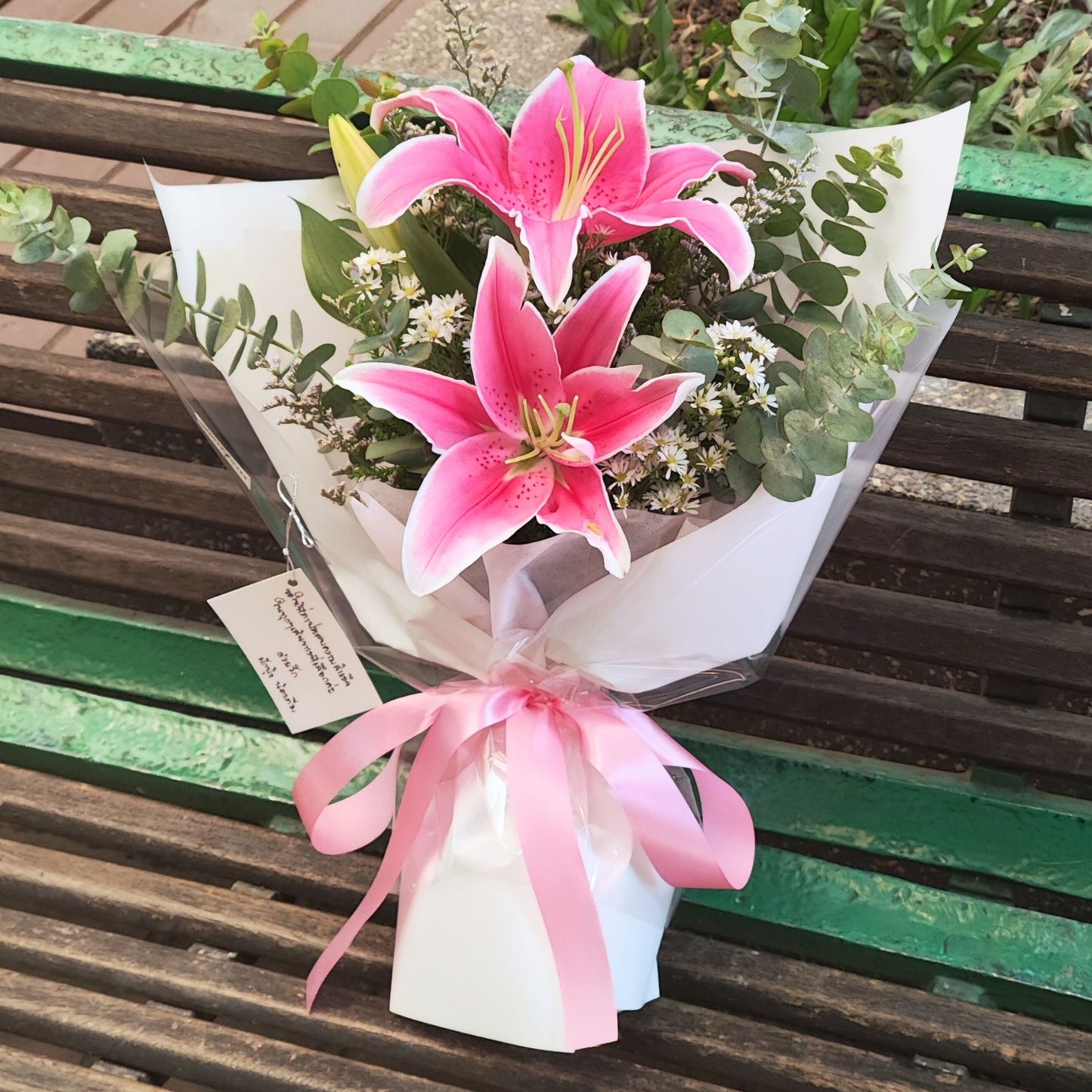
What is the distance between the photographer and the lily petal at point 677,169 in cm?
67

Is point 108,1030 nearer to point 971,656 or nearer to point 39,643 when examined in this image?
point 39,643

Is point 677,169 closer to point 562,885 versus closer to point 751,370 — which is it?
point 751,370

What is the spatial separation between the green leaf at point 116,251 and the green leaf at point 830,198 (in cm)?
42

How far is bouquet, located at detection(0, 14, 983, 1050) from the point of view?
2.01 feet

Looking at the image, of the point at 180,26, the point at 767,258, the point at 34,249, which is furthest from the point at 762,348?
the point at 180,26

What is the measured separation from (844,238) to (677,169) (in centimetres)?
12

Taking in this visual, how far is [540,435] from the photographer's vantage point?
2.08 ft

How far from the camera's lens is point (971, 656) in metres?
0.98

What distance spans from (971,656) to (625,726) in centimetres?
37

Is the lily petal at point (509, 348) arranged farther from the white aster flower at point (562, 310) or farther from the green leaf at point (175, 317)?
the green leaf at point (175, 317)


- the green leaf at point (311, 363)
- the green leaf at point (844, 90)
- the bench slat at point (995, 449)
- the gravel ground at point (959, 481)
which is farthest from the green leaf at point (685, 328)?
the green leaf at point (844, 90)

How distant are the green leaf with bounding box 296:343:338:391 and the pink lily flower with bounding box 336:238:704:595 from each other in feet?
0.29

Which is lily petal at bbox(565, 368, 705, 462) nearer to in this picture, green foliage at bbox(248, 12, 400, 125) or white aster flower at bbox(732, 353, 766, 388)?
white aster flower at bbox(732, 353, 766, 388)

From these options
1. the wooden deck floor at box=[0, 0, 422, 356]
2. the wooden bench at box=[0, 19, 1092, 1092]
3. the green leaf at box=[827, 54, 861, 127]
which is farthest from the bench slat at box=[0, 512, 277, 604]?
the green leaf at box=[827, 54, 861, 127]
